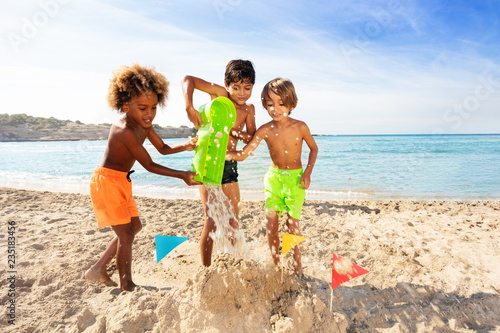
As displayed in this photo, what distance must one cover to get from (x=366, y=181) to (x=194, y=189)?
16.9 feet

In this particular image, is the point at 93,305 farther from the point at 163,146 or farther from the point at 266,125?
the point at 266,125

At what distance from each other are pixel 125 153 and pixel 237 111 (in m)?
1.10

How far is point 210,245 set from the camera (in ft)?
8.78

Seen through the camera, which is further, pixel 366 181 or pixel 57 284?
pixel 366 181

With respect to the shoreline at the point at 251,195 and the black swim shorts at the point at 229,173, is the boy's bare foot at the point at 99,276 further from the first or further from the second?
the shoreline at the point at 251,195

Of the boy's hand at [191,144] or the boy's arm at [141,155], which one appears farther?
the boy's hand at [191,144]

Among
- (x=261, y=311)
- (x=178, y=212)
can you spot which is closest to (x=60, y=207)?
(x=178, y=212)

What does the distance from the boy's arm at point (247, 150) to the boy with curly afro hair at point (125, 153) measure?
41cm

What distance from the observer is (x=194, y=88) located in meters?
2.70

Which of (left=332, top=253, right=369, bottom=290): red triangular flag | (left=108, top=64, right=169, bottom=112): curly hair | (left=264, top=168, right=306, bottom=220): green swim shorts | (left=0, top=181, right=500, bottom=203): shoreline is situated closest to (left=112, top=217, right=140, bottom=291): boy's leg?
(left=108, top=64, right=169, bottom=112): curly hair

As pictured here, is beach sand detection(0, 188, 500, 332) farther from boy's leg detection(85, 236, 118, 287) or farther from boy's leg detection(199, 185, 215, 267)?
boy's leg detection(199, 185, 215, 267)

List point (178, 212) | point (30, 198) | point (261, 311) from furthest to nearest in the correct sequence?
point (30, 198) → point (178, 212) → point (261, 311)

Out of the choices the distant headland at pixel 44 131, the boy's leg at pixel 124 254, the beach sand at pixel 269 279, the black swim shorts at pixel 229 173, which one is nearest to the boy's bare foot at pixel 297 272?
the beach sand at pixel 269 279

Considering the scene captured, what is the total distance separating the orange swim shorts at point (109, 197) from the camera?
8.01ft
